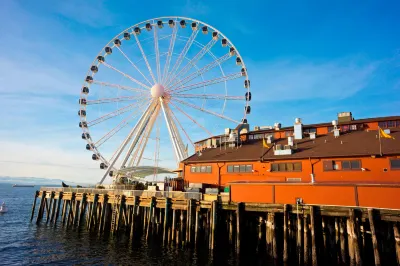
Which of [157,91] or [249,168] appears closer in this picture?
[249,168]

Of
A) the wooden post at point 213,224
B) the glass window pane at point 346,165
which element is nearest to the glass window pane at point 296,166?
the glass window pane at point 346,165

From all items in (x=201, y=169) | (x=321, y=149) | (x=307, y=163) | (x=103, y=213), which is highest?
(x=321, y=149)

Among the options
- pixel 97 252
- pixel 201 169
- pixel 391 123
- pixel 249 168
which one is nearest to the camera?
pixel 97 252

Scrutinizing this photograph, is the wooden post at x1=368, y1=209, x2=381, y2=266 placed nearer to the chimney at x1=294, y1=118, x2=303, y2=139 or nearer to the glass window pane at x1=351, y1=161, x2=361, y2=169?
the glass window pane at x1=351, y1=161, x2=361, y2=169

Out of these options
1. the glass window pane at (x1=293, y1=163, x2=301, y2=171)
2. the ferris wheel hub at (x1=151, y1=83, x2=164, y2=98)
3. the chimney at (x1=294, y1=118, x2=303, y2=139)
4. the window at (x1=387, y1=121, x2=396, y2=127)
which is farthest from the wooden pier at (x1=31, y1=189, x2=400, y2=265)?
the ferris wheel hub at (x1=151, y1=83, x2=164, y2=98)

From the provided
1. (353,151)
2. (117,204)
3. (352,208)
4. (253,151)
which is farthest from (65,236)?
(353,151)

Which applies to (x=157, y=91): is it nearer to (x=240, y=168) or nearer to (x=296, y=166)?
(x=240, y=168)

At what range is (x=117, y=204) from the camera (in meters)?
35.6

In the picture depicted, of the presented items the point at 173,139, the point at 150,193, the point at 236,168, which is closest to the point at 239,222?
the point at 236,168

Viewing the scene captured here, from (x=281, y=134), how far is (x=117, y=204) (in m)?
22.9

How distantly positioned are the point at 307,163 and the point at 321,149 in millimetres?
2492

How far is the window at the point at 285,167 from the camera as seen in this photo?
31.3 m

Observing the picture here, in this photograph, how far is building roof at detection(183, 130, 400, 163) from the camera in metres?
28.9

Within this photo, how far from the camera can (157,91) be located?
46156 millimetres
